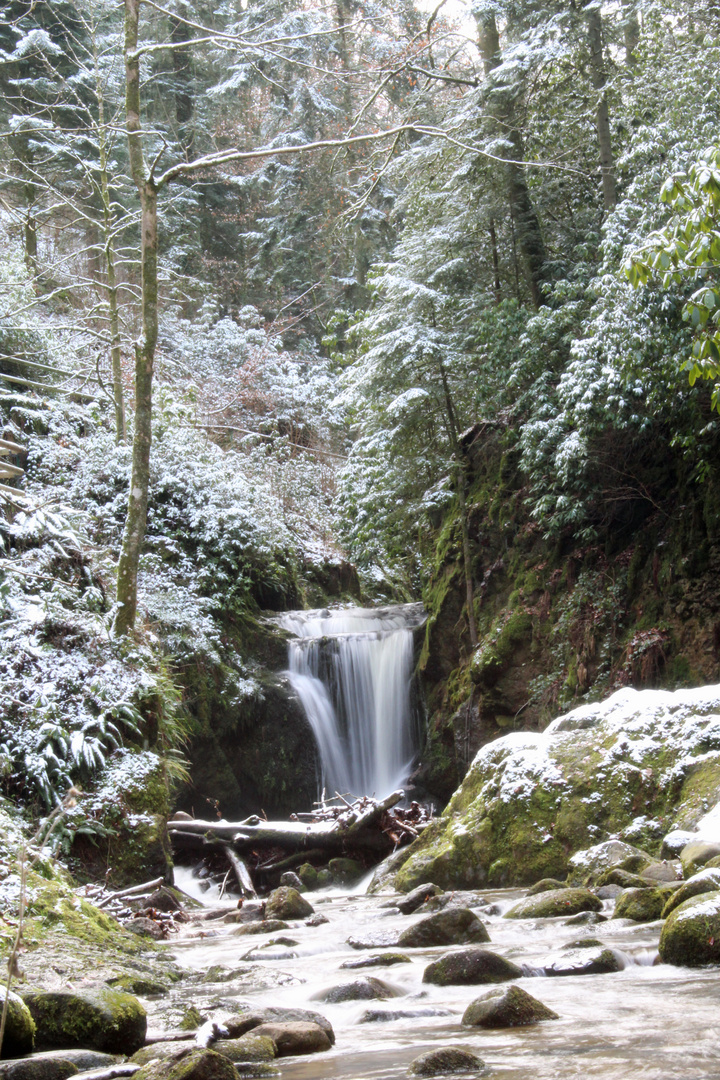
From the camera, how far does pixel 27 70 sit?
18828 mm

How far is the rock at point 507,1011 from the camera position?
3357mm

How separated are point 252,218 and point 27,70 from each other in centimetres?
867

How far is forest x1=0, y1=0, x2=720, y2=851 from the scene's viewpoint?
854 centimetres

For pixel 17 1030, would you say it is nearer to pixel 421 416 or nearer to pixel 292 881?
pixel 292 881

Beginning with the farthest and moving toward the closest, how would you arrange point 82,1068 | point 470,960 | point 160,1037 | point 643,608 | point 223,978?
point 643,608, point 223,978, point 470,960, point 160,1037, point 82,1068

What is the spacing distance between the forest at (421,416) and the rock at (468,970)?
331cm

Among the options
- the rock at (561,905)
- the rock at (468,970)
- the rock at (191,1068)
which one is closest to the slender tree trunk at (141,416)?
the rock at (561,905)

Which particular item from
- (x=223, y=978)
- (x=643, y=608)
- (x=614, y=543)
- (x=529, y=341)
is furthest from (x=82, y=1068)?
(x=529, y=341)

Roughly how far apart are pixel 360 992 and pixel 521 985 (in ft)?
2.65

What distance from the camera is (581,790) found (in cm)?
692

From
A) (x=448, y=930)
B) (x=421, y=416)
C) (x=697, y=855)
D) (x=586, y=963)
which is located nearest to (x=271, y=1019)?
(x=586, y=963)

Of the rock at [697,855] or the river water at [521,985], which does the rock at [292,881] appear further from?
the rock at [697,855]

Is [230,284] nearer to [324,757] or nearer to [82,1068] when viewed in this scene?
[324,757]

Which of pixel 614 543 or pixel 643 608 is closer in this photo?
pixel 643 608
